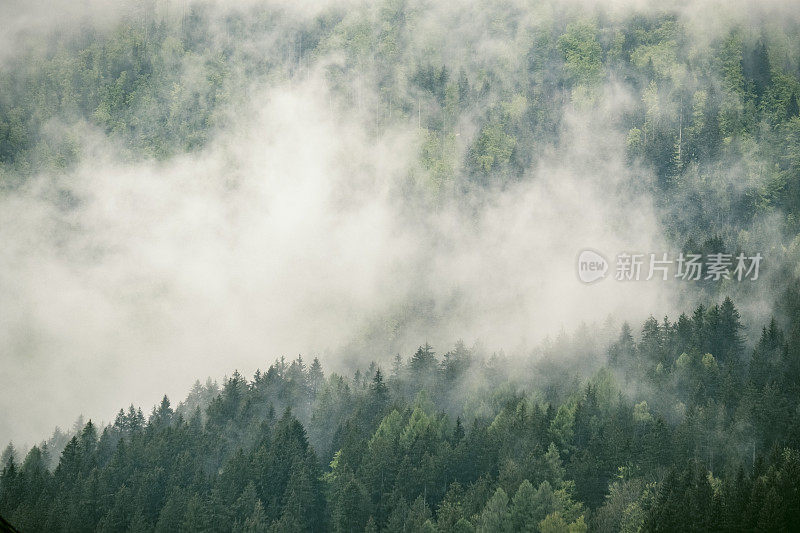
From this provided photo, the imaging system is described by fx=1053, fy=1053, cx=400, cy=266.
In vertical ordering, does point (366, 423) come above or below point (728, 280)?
below

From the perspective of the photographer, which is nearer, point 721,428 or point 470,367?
point 721,428

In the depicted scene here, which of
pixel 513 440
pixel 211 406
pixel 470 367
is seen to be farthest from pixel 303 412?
pixel 513 440

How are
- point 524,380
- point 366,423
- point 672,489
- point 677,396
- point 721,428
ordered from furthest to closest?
point 524,380, point 366,423, point 677,396, point 721,428, point 672,489

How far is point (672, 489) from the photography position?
9962 cm

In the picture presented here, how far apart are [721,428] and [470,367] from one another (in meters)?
63.5

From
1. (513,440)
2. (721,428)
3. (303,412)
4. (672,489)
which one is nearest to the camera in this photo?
(672,489)

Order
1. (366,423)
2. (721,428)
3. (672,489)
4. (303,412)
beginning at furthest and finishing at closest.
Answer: (303,412) < (366,423) < (721,428) < (672,489)

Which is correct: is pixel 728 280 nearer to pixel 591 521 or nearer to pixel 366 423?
pixel 366 423

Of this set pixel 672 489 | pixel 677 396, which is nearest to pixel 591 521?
pixel 672 489

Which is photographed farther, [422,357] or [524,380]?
[422,357]

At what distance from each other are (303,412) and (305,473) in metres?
44.2

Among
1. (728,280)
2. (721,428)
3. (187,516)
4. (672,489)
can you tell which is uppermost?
(728,280)

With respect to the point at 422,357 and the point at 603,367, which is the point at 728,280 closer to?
the point at 603,367

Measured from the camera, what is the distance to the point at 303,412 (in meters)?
175
